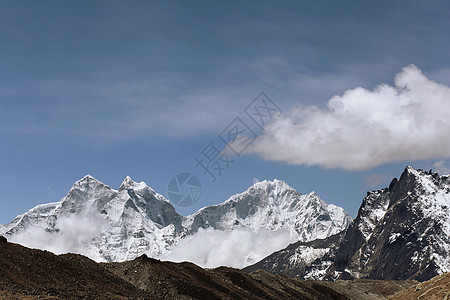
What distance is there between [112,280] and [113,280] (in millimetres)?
334

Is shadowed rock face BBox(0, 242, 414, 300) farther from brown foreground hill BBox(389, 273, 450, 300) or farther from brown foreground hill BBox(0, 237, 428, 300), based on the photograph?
brown foreground hill BBox(389, 273, 450, 300)

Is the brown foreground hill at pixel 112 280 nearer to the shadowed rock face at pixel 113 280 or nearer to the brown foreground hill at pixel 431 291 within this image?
the shadowed rock face at pixel 113 280

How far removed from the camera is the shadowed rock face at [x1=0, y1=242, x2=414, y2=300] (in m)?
68.1

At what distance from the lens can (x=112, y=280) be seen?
3361 inches

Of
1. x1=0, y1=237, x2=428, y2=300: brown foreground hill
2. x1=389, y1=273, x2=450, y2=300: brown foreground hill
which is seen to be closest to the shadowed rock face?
x1=0, y1=237, x2=428, y2=300: brown foreground hill

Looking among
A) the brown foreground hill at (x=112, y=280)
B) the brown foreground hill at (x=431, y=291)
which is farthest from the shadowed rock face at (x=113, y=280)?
the brown foreground hill at (x=431, y=291)

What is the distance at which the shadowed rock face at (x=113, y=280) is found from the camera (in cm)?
6806

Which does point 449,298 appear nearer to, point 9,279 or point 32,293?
point 32,293

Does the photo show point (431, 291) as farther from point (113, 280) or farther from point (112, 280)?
point (113, 280)

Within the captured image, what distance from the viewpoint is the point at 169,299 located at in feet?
297

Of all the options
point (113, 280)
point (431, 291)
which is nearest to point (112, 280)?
point (113, 280)

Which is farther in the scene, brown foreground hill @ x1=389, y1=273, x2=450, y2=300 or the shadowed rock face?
the shadowed rock face

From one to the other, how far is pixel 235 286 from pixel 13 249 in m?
54.0

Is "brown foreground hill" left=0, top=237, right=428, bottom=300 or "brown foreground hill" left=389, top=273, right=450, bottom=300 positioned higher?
"brown foreground hill" left=0, top=237, right=428, bottom=300
